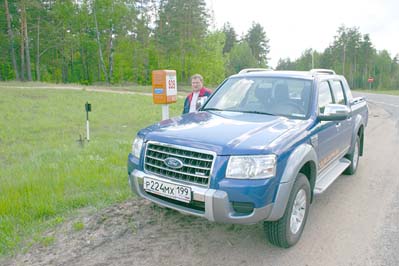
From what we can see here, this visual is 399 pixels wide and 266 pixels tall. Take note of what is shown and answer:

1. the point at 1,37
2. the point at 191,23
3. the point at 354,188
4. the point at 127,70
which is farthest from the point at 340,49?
the point at 354,188

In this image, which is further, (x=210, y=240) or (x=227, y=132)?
(x=210, y=240)

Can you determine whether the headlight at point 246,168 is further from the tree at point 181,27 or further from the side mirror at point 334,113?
the tree at point 181,27

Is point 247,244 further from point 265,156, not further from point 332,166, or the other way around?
point 332,166

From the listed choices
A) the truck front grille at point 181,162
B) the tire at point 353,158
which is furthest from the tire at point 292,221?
the tire at point 353,158

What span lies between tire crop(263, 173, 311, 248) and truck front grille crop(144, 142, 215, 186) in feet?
2.88

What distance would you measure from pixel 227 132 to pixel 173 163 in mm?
618

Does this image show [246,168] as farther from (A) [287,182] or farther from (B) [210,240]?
(B) [210,240]

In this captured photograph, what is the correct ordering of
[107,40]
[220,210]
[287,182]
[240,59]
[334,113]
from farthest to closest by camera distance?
[240,59] < [107,40] < [334,113] < [287,182] < [220,210]

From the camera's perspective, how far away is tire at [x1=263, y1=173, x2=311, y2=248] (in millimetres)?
3225

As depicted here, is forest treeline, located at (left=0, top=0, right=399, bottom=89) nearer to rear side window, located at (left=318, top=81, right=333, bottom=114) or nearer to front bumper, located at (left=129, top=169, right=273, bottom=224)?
rear side window, located at (left=318, top=81, right=333, bottom=114)

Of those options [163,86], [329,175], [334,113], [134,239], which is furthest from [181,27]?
[134,239]

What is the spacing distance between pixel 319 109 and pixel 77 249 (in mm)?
3223

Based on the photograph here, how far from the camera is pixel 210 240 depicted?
11.5 feet

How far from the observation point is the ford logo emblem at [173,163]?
3135 mm
